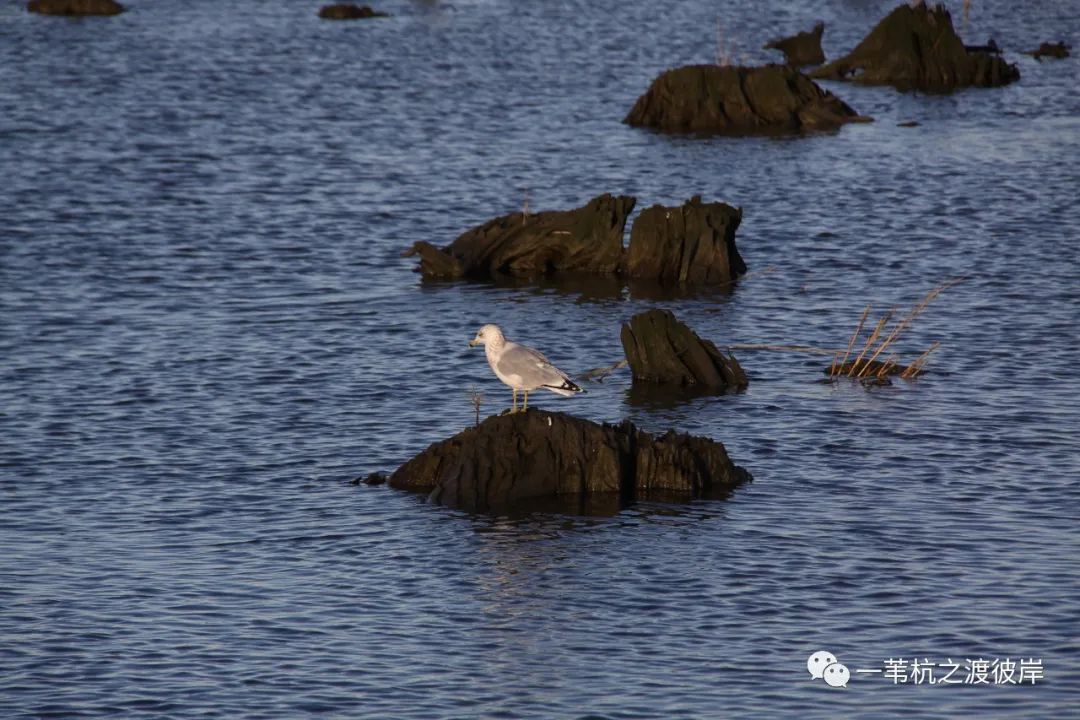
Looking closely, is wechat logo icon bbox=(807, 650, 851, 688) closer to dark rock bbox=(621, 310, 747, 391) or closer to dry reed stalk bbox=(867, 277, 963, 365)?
dry reed stalk bbox=(867, 277, 963, 365)

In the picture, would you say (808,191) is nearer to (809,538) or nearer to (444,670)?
(809,538)

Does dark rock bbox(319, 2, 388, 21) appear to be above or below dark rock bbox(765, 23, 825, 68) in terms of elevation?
above

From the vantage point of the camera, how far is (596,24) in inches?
2734

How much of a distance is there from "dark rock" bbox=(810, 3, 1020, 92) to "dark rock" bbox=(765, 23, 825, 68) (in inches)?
114

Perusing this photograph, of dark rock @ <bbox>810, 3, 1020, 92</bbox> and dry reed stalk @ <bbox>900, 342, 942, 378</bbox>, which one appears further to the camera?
dark rock @ <bbox>810, 3, 1020, 92</bbox>

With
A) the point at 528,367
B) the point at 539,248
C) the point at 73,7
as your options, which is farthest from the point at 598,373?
the point at 73,7

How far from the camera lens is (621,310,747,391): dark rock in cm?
2497

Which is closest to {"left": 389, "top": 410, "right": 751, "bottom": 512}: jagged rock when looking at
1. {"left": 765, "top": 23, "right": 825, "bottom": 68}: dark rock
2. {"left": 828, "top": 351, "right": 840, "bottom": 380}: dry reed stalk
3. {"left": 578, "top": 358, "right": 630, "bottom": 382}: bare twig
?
{"left": 578, "top": 358, "right": 630, "bottom": 382}: bare twig

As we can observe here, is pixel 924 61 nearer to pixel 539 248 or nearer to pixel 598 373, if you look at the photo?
pixel 539 248

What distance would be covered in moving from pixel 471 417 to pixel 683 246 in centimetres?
902

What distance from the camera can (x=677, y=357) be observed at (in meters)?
25.0

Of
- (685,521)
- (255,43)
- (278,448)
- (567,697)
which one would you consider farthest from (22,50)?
(567,697)

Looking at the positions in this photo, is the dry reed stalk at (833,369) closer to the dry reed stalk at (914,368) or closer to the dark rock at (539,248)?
the dry reed stalk at (914,368)

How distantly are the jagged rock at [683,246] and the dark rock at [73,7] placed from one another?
42602mm
